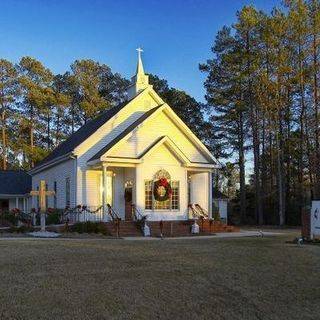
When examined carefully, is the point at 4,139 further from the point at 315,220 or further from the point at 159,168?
the point at 315,220

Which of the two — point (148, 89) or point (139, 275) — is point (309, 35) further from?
point (139, 275)

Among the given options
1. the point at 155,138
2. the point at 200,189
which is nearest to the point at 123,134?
the point at 155,138

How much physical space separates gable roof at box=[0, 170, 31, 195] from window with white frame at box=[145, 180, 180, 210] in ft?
55.7

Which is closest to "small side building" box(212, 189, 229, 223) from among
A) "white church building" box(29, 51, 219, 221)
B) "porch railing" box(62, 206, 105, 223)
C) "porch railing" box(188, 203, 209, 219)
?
"white church building" box(29, 51, 219, 221)

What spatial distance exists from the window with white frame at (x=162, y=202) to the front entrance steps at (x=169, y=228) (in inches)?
45.0

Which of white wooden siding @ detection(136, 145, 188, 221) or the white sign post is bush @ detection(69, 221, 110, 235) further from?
the white sign post

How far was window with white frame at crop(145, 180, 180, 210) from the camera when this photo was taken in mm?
29094

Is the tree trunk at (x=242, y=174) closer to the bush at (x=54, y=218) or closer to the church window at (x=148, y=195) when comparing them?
the church window at (x=148, y=195)

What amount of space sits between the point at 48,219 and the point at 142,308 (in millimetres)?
22380

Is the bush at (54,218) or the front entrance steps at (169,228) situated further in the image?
the bush at (54,218)

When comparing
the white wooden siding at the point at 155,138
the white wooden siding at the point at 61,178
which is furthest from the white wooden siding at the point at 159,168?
the white wooden siding at the point at 61,178

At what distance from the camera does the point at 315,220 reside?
1942 cm

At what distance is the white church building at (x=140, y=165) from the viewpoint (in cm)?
2870

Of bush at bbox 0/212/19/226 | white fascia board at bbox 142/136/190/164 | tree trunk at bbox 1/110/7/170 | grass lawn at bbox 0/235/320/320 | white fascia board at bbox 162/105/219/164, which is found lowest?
grass lawn at bbox 0/235/320/320
